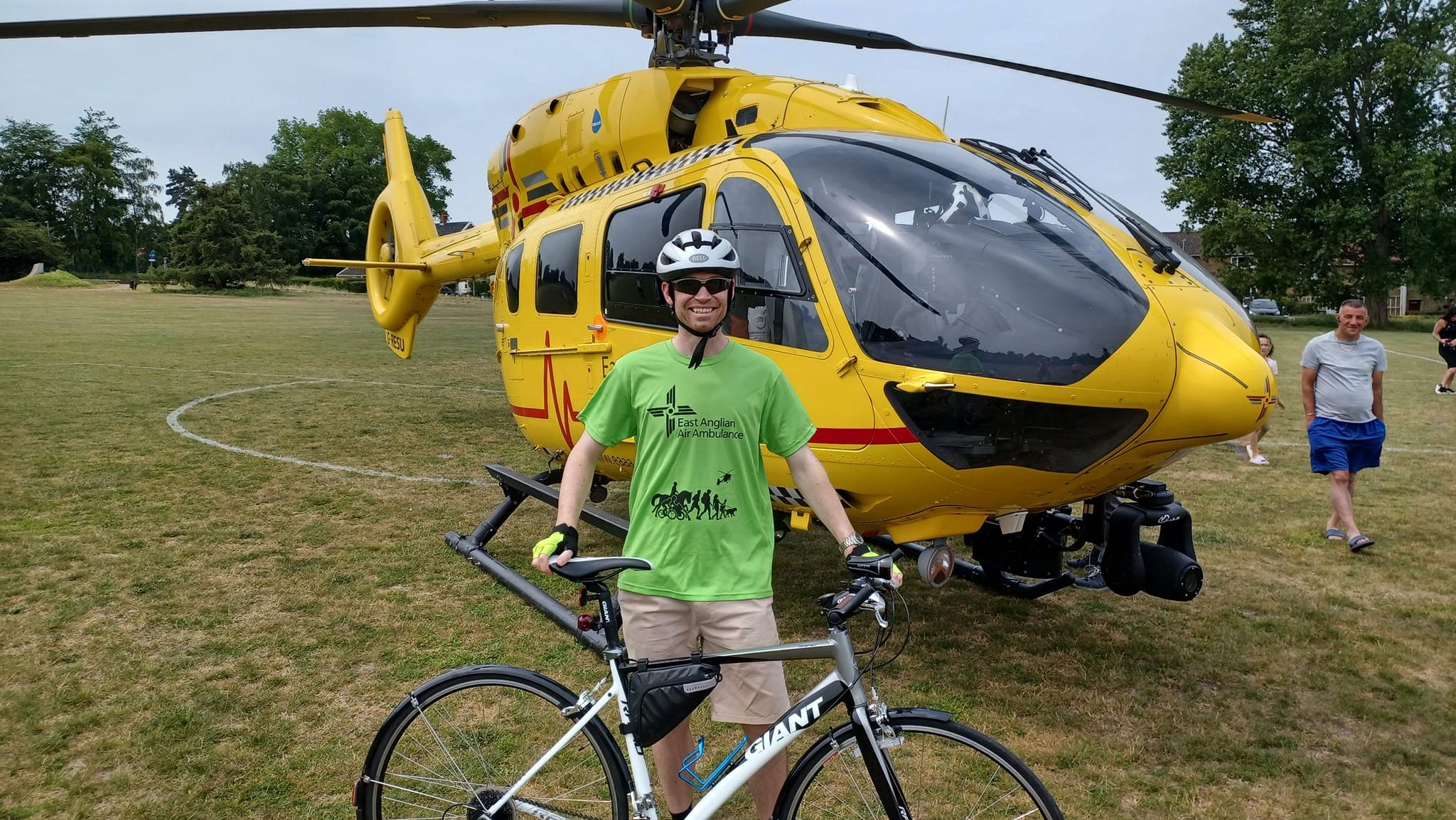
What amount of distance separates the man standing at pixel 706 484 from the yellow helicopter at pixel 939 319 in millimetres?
134

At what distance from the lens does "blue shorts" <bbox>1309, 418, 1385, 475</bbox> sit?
21.6ft

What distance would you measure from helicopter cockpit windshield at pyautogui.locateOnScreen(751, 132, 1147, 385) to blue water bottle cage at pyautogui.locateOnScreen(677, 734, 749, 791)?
69.1 inches

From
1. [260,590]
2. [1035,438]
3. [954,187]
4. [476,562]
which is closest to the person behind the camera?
[1035,438]

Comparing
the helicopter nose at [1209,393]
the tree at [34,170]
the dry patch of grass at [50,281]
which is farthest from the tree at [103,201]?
the helicopter nose at [1209,393]

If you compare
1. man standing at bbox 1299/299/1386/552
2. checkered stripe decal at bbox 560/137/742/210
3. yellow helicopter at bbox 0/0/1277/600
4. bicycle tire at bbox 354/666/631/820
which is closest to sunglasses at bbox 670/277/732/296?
yellow helicopter at bbox 0/0/1277/600

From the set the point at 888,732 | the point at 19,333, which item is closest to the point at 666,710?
the point at 888,732

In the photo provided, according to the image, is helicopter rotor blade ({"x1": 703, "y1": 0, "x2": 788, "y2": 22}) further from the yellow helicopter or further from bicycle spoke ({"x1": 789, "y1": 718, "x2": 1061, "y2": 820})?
bicycle spoke ({"x1": 789, "y1": 718, "x2": 1061, "y2": 820})

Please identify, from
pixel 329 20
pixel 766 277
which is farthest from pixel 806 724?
pixel 329 20

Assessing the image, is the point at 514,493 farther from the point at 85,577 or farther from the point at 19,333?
the point at 19,333

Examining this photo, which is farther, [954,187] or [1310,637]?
[1310,637]

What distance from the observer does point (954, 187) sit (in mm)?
4066

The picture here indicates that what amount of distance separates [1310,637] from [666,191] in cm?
436

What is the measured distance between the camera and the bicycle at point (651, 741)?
244cm

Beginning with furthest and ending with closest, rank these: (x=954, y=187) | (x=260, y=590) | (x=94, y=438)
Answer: (x=94, y=438), (x=260, y=590), (x=954, y=187)
